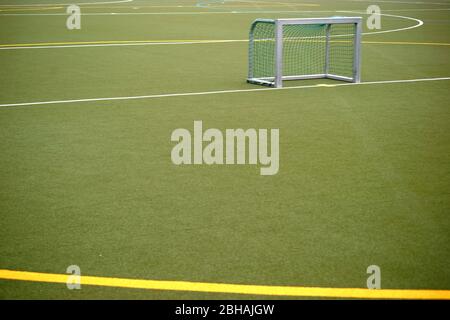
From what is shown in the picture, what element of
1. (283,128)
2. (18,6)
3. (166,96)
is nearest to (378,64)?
(166,96)

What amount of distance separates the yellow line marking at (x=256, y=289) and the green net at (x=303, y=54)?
817 cm

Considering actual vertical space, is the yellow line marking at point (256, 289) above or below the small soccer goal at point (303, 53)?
below

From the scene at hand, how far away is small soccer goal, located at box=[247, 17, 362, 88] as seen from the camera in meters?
12.5

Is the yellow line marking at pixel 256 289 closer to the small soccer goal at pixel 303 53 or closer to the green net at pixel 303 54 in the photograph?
the small soccer goal at pixel 303 53

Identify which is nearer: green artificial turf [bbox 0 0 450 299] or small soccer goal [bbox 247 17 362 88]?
green artificial turf [bbox 0 0 450 299]

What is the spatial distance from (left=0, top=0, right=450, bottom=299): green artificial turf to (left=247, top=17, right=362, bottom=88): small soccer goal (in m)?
0.58

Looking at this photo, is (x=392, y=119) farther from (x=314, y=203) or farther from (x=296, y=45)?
(x=296, y=45)

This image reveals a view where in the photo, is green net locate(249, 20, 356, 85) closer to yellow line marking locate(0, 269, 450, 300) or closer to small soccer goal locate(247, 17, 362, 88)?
small soccer goal locate(247, 17, 362, 88)

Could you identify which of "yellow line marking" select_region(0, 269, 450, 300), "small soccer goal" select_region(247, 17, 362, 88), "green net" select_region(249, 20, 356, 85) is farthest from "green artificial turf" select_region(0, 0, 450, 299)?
"green net" select_region(249, 20, 356, 85)

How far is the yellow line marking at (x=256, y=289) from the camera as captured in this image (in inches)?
181

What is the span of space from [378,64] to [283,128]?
670 cm

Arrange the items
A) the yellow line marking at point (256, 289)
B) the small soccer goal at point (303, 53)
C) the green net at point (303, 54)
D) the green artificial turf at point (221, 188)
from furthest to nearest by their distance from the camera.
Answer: the green net at point (303, 54) < the small soccer goal at point (303, 53) < the green artificial turf at point (221, 188) < the yellow line marking at point (256, 289)

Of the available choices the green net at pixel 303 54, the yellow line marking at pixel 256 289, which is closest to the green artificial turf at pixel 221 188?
the yellow line marking at pixel 256 289

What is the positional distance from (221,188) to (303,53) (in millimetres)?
10122
